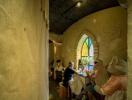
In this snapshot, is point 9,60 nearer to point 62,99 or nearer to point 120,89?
point 120,89

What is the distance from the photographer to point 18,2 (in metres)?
1.13

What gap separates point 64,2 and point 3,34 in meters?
5.87

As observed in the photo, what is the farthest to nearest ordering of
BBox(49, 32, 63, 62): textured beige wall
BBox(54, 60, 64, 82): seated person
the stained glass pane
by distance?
BBox(49, 32, 63, 62): textured beige wall → BBox(54, 60, 64, 82): seated person → the stained glass pane

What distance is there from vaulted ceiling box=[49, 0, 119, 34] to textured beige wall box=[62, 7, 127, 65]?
0.74 feet

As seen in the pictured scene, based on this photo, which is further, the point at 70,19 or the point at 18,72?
the point at 70,19

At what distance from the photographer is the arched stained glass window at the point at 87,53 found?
342 inches

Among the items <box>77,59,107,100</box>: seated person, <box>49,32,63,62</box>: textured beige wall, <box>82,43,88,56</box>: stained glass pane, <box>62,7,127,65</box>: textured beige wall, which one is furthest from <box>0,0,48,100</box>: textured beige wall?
<box>49,32,63,62</box>: textured beige wall

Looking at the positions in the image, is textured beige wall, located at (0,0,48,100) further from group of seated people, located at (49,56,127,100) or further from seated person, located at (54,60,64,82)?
seated person, located at (54,60,64,82)

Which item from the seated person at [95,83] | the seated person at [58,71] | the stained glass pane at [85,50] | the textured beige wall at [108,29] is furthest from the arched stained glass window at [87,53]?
the seated person at [95,83]

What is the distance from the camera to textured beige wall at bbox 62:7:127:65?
6426 mm

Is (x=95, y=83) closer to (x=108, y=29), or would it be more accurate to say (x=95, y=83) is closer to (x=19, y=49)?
(x=108, y=29)

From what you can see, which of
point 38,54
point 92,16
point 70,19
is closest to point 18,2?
point 38,54

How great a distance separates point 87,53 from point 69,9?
91.0 inches

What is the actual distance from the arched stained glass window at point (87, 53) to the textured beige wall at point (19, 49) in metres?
7.29
